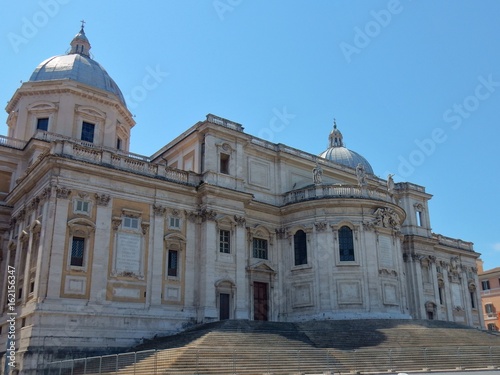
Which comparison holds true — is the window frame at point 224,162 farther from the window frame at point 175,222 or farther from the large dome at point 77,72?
the large dome at point 77,72

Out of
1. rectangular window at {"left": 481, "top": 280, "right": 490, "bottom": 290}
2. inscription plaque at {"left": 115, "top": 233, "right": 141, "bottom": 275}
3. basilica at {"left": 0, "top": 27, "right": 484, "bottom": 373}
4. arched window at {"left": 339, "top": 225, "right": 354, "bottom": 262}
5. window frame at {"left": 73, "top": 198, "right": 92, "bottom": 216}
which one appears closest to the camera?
basilica at {"left": 0, "top": 27, "right": 484, "bottom": 373}

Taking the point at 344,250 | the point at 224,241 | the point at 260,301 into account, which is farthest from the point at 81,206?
the point at 344,250

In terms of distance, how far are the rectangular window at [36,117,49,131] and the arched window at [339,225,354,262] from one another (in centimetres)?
2244

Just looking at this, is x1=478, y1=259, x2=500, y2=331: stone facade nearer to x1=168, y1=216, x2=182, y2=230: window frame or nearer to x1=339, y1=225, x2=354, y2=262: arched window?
x1=339, y1=225, x2=354, y2=262: arched window

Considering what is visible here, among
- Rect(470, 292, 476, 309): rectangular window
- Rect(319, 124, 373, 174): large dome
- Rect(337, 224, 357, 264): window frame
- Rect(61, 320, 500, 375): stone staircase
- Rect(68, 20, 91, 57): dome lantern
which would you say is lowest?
Rect(61, 320, 500, 375): stone staircase

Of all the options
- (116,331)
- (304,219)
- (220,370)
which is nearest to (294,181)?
(304,219)

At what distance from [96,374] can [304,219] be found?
1844 centimetres

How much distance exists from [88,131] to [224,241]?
44.4 feet

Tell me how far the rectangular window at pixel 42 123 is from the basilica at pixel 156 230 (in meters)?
0.10

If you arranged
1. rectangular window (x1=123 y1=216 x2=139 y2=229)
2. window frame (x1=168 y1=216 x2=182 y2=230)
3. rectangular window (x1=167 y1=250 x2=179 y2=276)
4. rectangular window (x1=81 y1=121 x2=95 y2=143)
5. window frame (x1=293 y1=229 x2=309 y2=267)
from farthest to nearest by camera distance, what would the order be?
rectangular window (x1=81 y1=121 x2=95 y2=143), window frame (x1=293 y1=229 x2=309 y2=267), window frame (x1=168 y1=216 x2=182 y2=230), rectangular window (x1=167 y1=250 x2=179 y2=276), rectangular window (x1=123 y1=216 x2=139 y2=229)

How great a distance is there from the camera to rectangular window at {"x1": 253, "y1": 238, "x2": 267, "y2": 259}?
114ft

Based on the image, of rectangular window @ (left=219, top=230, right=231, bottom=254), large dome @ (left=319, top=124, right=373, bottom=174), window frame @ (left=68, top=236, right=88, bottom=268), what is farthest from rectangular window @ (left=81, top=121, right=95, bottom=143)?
large dome @ (left=319, top=124, right=373, bottom=174)

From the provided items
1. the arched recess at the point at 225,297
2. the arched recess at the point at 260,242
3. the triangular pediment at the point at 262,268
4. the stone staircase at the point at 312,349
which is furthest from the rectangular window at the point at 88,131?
the stone staircase at the point at 312,349

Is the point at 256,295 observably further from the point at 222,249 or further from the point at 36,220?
the point at 36,220
